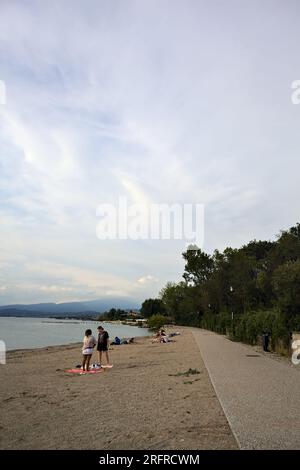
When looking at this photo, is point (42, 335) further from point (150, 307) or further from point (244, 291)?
point (150, 307)

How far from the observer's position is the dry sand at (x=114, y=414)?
5.87 meters

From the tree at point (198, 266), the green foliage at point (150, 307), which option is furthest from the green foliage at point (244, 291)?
the green foliage at point (150, 307)

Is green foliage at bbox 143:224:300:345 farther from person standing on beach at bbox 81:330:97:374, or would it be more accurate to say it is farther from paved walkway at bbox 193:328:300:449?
person standing on beach at bbox 81:330:97:374

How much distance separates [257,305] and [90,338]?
41787mm

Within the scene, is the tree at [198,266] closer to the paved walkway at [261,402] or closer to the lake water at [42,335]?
the lake water at [42,335]

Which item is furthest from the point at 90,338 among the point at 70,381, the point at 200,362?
the point at 200,362

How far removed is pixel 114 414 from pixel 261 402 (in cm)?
301

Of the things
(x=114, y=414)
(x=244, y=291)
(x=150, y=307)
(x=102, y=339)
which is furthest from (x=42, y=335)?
(x=150, y=307)

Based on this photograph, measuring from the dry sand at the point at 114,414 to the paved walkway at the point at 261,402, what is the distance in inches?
10.5

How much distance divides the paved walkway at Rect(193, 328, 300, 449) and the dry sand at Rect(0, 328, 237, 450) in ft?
0.87

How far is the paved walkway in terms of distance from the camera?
18.7 ft

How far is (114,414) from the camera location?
7.64m

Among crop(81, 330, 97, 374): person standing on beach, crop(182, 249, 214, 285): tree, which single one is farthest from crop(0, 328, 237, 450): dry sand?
crop(182, 249, 214, 285): tree

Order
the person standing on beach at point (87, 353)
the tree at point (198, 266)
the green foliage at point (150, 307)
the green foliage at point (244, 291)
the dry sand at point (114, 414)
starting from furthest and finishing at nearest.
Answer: the green foliage at point (150, 307) < the tree at point (198, 266) < the green foliage at point (244, 291) < the person standing on beach at point (87, 353) < the dry sand at point (114, 414)
